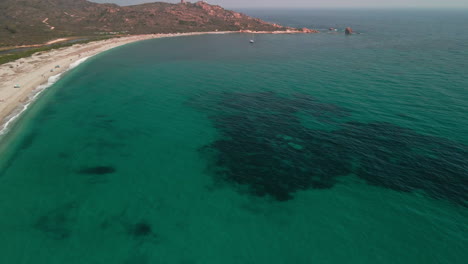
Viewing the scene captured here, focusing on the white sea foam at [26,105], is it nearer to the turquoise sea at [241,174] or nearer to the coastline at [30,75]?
the coastline at [30,75]

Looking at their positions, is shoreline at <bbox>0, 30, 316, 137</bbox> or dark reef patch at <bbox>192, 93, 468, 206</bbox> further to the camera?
shoreline at <bbox>0, 30, 316, 137</bbox>

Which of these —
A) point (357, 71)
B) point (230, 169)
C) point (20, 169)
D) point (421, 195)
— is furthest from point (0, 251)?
point (357, 71)

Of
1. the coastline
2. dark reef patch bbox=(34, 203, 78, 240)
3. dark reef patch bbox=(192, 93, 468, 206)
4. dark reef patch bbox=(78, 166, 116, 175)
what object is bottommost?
dark reef patch bbox=(34, 203, 78, 240)

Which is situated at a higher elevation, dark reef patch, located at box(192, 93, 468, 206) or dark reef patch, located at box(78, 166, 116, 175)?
dark reef patch, located at box(192, 93, 468, 206)

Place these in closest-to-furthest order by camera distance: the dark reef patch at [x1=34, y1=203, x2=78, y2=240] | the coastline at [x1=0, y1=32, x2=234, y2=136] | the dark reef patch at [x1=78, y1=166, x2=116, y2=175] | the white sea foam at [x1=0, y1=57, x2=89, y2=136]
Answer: the dark reef patch at [x1=34, y1=203, x2=78, y2=240], the dark reef patch at [x1=78, y1=166, x2=116, y2=175], the white sea foam at [x1=0, y1=57, x2=89, y2=136], the coastline at [x1=0, y1=32, x2=234, y2=136]

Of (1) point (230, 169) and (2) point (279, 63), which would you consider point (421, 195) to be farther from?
(2) point (279, 63)

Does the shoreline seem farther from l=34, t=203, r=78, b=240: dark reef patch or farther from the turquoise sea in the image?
l=34, t=203, r=78, b=240: dark reef patch

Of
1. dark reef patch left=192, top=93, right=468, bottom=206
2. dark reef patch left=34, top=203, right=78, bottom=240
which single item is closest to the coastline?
dark reef patch left=34, top=203, right=78, bottom=240
